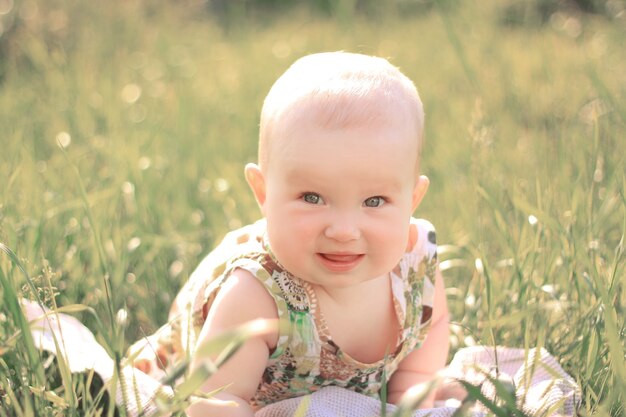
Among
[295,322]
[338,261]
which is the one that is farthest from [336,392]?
[338,261]

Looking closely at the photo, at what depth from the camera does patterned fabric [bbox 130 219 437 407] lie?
5.89 ft

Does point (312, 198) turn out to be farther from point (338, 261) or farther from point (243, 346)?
point (243, 346)

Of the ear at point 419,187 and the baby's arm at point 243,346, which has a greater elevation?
the ear at point 419,187

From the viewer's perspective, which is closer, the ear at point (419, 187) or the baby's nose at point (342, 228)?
the baby's nose at point (342, 228)

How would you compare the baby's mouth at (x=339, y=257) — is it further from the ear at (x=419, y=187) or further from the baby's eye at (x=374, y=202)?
the ear at (x=419, y=187)

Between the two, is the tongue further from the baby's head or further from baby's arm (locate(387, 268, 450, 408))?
baby's arm (locate(387, 268, 450, 408))

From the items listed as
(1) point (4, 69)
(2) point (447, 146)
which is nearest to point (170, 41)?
(1) point (4, 69)

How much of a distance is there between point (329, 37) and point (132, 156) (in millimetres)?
2327

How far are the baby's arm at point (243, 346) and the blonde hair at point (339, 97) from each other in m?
0.25

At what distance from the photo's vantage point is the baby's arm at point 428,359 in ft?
6.68

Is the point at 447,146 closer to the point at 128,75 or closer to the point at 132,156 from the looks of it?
the point at 132,156

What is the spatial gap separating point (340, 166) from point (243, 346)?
1.27 ft

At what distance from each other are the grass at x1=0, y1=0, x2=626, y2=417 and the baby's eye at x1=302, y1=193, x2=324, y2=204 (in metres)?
0.39

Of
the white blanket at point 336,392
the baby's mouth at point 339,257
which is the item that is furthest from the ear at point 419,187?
the white blanket at point 336,392
